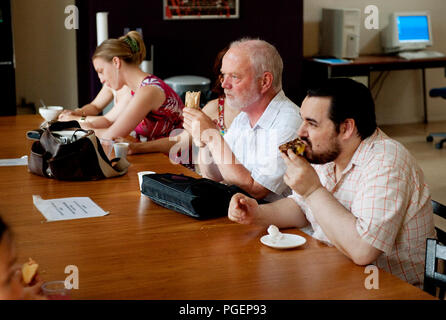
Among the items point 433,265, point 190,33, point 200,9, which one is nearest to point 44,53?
point 190,33

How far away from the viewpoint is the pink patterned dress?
3594 mm

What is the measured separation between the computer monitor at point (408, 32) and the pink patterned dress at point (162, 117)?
15.0 ft

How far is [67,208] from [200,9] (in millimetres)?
4494

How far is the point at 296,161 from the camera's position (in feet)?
6.44

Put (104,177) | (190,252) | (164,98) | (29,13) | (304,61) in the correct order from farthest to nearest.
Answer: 1. (304,61)
2. (29,13)
3. (164,98)
4. (104,177)
5. (190,252)

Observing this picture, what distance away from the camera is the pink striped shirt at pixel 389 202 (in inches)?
70.4

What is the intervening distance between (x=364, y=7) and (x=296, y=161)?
244 inches

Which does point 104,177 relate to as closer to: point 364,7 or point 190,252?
point 190,252

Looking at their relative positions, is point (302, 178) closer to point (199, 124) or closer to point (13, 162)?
point (199, 124)

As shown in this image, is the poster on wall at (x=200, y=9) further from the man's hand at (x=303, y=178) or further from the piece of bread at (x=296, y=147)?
the man's hand at (x=303, y=178)

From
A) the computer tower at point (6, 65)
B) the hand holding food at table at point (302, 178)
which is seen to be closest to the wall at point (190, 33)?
the computer tower at point (6, 65)

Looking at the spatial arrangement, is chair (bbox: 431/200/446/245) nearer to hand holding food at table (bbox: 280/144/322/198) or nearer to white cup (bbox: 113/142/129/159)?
hand holding food at table (bbox: 280/144/322/198)
